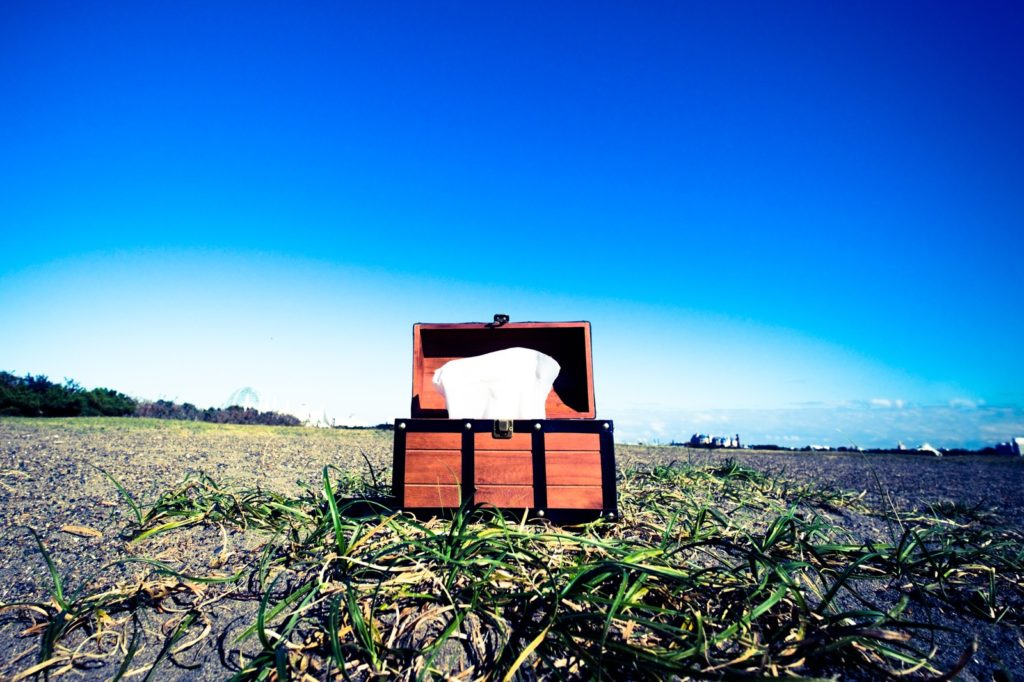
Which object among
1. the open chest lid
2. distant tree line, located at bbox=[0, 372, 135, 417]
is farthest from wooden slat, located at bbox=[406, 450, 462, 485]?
distant tree line, located at bbox=[0, 372, 135, 417]

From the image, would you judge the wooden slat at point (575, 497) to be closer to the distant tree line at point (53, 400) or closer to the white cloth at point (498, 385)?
the white cloth at point (498, 385)

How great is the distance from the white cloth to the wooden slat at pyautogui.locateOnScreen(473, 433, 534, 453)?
0.56 m

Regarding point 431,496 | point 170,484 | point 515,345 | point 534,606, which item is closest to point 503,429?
point 431,496

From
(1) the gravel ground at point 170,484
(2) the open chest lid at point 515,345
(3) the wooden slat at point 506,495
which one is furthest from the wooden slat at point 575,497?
(1) the gravel ground at point 170,484

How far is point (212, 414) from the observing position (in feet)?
52.4

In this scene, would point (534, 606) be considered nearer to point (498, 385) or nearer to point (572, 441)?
point (572, 441)

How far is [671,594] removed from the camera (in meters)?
2.46

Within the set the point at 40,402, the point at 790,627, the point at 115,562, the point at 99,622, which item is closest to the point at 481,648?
the point at 790,627

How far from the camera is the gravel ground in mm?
2412

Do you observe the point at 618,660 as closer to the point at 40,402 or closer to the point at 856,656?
the point at 856,656

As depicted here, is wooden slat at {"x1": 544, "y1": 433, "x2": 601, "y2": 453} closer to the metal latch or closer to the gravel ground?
the metal latch

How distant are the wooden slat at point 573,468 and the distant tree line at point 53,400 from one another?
50.5 ft

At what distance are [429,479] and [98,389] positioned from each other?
54.8 ft

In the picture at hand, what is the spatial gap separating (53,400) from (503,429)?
50.7 feet
